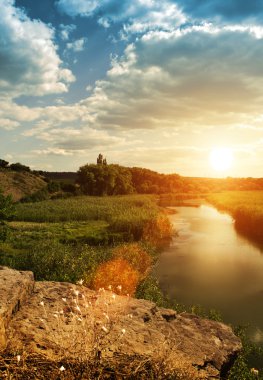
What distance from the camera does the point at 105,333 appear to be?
6129mm

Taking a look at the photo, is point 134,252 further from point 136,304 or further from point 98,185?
point 98,185

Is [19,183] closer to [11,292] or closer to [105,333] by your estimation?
[11,292]

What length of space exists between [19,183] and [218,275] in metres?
57.2

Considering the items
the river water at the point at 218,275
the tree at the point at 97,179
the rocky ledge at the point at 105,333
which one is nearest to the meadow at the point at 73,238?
the river water at the point at 218,275

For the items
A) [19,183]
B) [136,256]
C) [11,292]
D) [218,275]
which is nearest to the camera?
[11,292]

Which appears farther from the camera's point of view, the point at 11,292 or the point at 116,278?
the point at 116,278

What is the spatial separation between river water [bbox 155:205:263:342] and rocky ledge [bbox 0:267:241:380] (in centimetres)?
575

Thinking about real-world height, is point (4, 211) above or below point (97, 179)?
below

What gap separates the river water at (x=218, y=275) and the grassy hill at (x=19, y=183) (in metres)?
41.7

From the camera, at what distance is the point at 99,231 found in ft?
97.5

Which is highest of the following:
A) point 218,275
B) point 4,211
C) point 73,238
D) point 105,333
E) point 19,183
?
point 19,183

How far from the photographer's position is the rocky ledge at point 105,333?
5.51m

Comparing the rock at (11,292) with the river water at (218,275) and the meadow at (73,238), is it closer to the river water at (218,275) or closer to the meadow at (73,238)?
the meadow at (73,238)

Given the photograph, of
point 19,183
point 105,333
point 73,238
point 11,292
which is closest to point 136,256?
point 73,238
